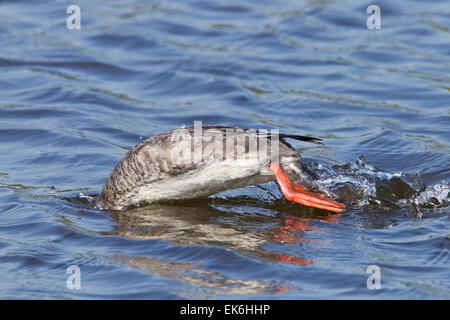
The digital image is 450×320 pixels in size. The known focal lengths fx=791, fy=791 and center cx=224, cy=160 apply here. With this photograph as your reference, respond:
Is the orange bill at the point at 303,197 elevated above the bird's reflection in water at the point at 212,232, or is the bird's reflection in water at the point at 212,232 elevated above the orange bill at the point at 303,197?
the orange bill at the point at 303,197

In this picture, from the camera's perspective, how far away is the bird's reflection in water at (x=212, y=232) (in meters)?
5.89

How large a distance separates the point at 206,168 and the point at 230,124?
10.6ft

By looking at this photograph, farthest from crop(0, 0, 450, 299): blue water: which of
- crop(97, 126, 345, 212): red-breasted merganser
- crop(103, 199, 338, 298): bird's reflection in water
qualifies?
crop(97, 126, 345, 212): red-breasted merganser

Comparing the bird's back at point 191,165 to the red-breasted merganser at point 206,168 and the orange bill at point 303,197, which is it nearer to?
the red-breasted merganser at point 206,168

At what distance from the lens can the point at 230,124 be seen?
10.2m

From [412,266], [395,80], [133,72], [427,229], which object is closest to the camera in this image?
[412,266]

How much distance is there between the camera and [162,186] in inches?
293

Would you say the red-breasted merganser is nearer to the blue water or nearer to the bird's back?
the bird's back

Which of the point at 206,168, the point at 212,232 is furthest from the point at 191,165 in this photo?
the point at 212,232

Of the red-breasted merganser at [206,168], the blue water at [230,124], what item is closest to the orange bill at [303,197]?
the red-breasted merganser at [206,168]

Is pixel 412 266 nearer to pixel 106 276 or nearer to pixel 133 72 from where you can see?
pixel 106 276

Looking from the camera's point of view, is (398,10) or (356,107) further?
(398,10)

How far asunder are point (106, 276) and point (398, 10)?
975cm

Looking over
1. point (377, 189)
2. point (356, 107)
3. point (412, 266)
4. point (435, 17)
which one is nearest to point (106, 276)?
point (412, 266)
